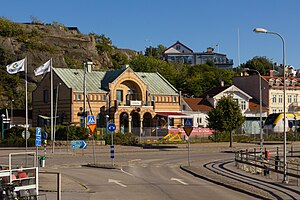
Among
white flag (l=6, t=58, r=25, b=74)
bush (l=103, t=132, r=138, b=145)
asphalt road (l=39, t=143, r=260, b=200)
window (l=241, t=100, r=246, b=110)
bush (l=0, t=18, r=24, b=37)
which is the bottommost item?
asphalt road (l=39, t=143, r=260, b=200)

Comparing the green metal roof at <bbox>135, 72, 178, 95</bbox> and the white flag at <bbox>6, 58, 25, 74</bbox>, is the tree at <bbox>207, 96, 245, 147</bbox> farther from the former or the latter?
the green metal roof at <bbox>135, 72, 178, 95</bbox>

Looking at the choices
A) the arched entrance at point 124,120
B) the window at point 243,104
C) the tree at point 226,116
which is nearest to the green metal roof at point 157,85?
the arched entrance at point 124,120

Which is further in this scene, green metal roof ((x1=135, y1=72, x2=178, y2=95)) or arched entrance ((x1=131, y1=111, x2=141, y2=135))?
green metal roof ((x1=135, y1=72, x2=178, y2=95))

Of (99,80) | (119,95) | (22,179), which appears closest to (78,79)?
(99,80)

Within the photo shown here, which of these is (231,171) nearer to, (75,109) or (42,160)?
(42,160)

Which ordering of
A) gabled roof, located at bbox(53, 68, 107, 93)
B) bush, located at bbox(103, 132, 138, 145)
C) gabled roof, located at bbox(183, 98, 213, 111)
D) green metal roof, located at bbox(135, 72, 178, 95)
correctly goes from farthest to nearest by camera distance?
gabled roof, located at bbox(183, 98, 213, 111) < green metal roof, located at bbox(135, 72, 178, 95) < gabled roof, located at bbox(53, 68, 107, 93) < bush, located at bbox(103, 132, 138, 145)

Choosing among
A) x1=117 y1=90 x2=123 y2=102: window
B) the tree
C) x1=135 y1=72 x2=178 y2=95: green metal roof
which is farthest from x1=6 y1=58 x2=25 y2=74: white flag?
x1=135 y1=72 x2=178 y2=95: green metal roof

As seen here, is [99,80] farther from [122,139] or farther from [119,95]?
[122,139]

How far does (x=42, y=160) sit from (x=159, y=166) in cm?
764

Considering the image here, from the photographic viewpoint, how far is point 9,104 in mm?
110812

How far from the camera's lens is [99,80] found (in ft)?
274

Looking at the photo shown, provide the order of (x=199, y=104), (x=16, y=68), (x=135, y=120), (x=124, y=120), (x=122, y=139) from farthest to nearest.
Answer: (x=199, y=104)
(x=135, y=120)
(x=124, y=120)
(x=122, y=139)
(x=16, y=68)

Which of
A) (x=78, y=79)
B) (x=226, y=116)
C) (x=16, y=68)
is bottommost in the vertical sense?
(x=226, y=116)

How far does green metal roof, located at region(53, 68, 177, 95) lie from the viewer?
78875mm
